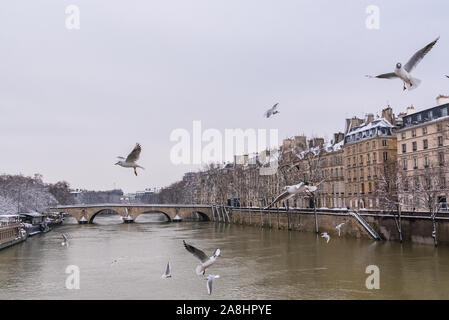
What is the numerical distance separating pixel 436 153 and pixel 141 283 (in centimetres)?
3905

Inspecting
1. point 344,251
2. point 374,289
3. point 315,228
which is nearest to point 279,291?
point 374,289

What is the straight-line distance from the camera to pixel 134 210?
307ft

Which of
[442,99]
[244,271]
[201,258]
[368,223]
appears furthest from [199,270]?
[442,99]

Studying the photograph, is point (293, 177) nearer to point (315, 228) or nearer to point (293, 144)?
point (315, 228)

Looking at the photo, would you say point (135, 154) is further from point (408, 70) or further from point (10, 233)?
point (10, 233)

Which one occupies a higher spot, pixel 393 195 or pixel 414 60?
pixel 414 60

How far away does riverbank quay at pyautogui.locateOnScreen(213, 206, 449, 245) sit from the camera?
37.5 meters

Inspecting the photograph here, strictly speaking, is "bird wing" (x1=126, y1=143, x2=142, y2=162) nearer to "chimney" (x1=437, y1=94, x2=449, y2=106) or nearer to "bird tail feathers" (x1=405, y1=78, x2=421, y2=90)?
"bird tail feathers" (x1=405, y1=78, x2=421, y2=90)

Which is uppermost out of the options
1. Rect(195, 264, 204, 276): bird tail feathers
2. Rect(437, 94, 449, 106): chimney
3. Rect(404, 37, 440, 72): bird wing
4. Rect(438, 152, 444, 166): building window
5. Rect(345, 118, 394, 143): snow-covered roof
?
Rect(437, 94, 449, 106): chimney

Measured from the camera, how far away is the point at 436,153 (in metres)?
50.8

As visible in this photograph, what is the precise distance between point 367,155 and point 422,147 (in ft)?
32.3

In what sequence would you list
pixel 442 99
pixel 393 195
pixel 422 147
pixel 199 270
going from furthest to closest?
pixel 422 147
pixel 442 99
pixel 393 195
pixel 199 270

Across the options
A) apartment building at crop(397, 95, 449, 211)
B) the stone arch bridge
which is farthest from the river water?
the stone arch bridge

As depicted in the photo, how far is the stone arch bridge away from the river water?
46362 mm
